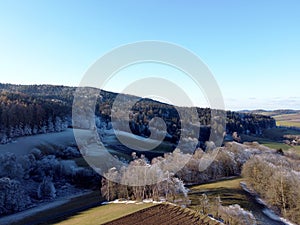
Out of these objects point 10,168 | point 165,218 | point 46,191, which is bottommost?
point 46,191

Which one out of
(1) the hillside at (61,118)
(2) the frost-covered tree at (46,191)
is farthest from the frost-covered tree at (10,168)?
(1) the hillside at (61,118)

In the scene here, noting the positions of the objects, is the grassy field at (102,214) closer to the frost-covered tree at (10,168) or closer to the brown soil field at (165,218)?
the brown soil field at (165,218)

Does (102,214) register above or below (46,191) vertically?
above

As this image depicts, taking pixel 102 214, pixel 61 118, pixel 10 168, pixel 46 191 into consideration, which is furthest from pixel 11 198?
pixel 61 118

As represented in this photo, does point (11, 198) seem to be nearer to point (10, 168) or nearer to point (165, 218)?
point (10, 168)

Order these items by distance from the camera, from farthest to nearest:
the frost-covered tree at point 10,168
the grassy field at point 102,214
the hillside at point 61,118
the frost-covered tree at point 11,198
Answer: the hillside at point 61,118 < the frost-covered tree at point 10,168 < the frost-covered tree at point 11,198 < the grassy field at point 102,214

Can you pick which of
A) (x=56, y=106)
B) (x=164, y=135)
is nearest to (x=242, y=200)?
(x=164, y=135)

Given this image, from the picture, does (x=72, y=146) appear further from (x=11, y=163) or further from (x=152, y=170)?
(x=152, y=170)

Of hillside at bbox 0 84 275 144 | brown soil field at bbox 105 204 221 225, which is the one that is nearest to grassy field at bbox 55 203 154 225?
brown soil field at bbox 105 204 221 225
